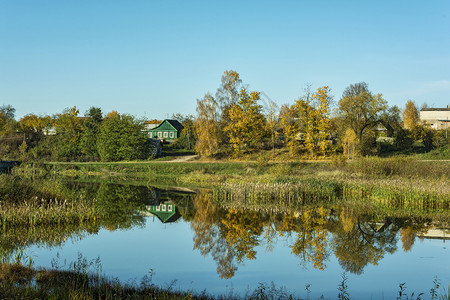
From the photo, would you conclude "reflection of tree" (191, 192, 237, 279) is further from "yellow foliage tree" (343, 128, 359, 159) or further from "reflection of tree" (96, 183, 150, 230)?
"yellow foliage tree" (343, 128, 359, 159)

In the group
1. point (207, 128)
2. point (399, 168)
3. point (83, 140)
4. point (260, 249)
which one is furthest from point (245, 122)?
point (260, 249)

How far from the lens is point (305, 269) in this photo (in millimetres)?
13523

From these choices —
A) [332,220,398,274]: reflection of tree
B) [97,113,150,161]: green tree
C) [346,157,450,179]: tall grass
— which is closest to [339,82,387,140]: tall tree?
[346,157,450,179]: tall grass

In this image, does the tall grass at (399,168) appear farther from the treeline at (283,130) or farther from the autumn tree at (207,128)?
the autumn tree at (207,128)

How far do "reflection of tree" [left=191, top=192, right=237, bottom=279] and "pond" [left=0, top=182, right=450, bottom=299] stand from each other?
0.04 metres

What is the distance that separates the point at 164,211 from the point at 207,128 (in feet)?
89.6

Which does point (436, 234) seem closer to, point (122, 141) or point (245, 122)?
point (245, 122)

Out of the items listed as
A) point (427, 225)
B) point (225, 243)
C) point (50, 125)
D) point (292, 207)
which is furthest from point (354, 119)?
point (50, 125)

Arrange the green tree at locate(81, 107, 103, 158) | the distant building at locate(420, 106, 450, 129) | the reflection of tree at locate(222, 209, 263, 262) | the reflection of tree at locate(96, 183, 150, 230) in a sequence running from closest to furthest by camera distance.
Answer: the reflection of tree at locate(222, 209, 263, 262) < the reflection of tree at locate(96, 183, 150, 230) < the green tree at locate(81, 107, 103, 158) < the distant building at locate(420, 106, 450, 129)

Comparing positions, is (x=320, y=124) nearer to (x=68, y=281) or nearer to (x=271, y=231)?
Result: (x=271, y=231)

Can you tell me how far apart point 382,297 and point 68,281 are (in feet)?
25.2

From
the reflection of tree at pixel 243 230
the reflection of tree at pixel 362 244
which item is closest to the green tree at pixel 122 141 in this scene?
the reflection of tree at pixel 243 230

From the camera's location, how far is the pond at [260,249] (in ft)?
39.8

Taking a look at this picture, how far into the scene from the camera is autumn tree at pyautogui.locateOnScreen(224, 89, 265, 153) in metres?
53.7
